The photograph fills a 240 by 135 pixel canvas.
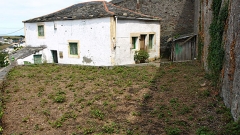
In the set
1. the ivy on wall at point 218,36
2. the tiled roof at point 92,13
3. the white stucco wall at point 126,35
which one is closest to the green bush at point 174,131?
the ivy on wall at point 218,36

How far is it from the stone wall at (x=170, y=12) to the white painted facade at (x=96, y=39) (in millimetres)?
2849

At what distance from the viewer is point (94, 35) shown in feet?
44.8

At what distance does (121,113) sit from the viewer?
6.66m

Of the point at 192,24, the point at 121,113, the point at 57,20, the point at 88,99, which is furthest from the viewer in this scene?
the point at 192,24

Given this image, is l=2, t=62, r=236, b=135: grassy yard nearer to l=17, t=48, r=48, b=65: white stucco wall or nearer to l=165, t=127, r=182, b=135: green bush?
l=165, t=127, r=182, b=135: green bush

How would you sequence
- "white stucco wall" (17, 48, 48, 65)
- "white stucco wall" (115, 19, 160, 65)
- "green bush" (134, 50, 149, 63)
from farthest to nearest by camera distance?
"white stucco wall" (17, 48, 48, 65) → "green bush" (134, 50, 149, 63) → "white stucco wall" (115, 19, 160, 65)

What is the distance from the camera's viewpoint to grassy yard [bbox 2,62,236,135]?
5.61 m

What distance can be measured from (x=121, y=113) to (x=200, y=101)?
2670 mm

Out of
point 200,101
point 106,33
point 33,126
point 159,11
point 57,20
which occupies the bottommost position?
point 33,126

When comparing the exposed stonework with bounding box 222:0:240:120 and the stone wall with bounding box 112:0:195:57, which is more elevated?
the stone wall with bounding box 112:0:195:57

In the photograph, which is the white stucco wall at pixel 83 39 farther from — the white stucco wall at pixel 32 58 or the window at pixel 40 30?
the window at pixel 40 30

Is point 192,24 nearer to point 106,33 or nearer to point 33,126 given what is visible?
point 106,33

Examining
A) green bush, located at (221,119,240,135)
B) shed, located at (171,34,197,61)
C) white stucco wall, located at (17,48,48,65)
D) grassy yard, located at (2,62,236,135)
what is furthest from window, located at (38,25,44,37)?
green bush, located at (221,119,240,135)

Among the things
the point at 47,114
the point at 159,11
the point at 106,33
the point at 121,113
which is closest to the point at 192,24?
the point at 159,11
